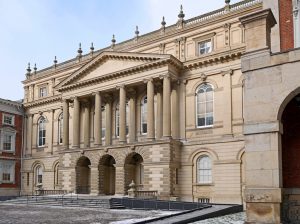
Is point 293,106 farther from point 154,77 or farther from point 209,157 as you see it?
point 154,77

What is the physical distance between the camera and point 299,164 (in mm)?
13250

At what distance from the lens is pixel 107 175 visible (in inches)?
1519

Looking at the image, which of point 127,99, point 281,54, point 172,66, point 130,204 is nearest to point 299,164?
point 281,54

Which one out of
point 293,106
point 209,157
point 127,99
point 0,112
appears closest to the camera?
point 293,106

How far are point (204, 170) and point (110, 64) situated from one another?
13.3 meters

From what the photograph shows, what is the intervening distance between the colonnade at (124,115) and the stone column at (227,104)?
14.5 ft

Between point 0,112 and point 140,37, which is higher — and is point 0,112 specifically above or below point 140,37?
below

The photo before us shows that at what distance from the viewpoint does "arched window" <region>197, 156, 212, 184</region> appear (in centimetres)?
3269

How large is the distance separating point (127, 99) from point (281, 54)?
26.1 m

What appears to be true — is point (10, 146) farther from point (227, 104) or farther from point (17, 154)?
point (227, 104)

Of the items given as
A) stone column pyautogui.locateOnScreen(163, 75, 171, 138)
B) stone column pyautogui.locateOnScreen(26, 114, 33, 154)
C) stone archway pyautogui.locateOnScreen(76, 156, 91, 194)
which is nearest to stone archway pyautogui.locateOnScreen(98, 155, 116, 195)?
stone archway pyautogui.locateOnScreen(76, 156, 91, 194)

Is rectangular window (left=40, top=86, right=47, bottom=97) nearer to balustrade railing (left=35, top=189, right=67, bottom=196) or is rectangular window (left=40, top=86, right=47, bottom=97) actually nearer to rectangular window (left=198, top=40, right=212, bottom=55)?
balustrade railing (left=35, top=189, right=67, bottom=196)

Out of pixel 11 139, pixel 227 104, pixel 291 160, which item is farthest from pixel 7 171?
pixel 291 160

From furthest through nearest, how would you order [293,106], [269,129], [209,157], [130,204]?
[209,157] → [130,204] → [293,106] → [269,129]
